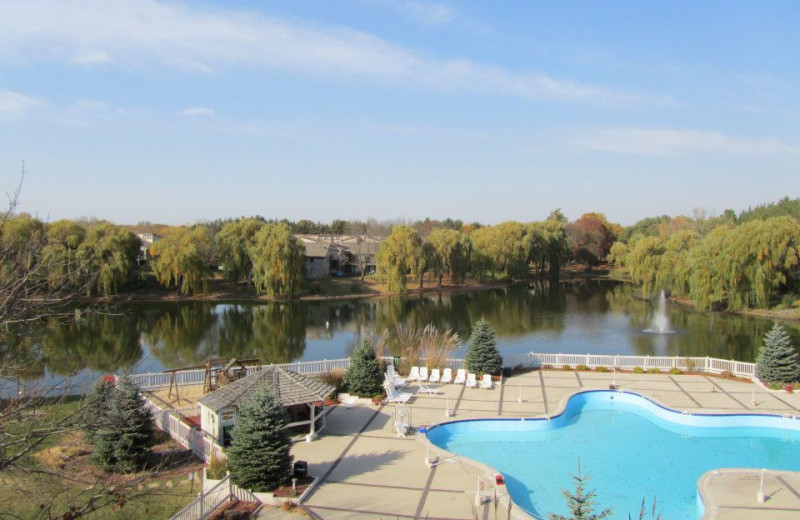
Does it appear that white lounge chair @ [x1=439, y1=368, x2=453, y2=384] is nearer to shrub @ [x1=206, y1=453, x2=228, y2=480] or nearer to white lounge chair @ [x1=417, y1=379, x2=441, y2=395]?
white lounge chair @ [x1=417, y1=379, x2=441, y2=395]

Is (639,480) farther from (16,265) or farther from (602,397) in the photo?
(16,265)

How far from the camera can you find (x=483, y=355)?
843 inches

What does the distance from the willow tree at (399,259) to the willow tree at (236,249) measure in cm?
1236

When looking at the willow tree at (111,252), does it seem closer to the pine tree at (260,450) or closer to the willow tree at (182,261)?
the willow tree at (182,261)

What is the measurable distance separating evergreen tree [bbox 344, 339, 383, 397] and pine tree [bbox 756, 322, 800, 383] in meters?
13.7

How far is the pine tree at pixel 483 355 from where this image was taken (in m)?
21.4

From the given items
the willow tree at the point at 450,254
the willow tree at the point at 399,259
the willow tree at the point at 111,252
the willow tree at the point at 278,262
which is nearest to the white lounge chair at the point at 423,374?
the willow tree at the point at 278,262

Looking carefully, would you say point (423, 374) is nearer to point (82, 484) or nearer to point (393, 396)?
point (393, 396)

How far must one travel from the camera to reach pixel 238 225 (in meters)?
56.4

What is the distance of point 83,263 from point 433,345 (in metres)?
16.9

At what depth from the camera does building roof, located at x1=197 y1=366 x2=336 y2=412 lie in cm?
1480

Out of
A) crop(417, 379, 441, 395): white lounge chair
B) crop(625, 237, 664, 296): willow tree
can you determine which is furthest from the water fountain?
crop(417, 379, 441, 395): white lounge chair

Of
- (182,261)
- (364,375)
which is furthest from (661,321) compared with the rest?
(182,261)

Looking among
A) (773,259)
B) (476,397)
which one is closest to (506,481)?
(476,397)
